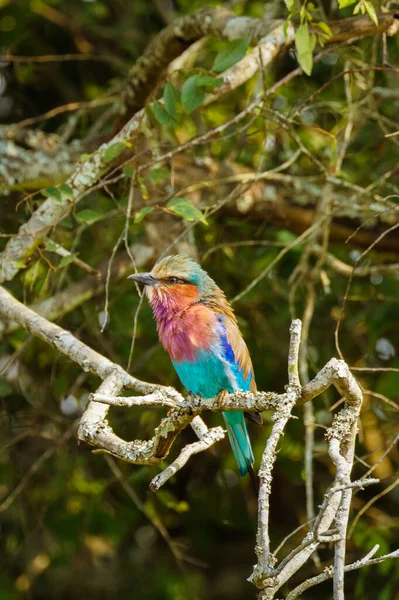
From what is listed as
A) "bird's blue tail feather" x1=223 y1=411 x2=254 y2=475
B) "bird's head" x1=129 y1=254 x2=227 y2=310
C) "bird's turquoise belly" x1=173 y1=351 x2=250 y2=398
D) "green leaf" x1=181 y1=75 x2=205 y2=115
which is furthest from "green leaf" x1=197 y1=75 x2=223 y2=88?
"bird's blue tail feather" x1=223 y1=411 x2=254 y2=475

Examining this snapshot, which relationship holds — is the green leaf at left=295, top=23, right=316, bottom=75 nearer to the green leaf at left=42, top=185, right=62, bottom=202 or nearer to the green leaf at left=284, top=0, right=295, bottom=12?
the green leaf at left=284, top=0, right=295, bottom=12

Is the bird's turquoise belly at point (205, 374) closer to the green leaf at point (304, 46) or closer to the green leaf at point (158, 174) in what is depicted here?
the green leaf at point (158, 174)

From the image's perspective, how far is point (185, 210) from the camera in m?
3.59

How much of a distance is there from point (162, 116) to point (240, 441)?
1.58 meters

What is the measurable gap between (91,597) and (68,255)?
4.03 meters

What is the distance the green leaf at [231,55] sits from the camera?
3.68 m

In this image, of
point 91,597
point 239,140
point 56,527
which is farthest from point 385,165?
point 91,597

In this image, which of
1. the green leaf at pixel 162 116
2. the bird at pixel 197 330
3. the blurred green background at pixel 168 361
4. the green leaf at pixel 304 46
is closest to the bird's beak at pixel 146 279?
the bird at pixel 197 330

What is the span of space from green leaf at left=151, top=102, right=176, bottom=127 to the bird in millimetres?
652

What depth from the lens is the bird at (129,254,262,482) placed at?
151 inches

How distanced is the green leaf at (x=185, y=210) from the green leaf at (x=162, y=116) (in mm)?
356

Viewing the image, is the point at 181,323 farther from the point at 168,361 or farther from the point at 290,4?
the point at 168,361

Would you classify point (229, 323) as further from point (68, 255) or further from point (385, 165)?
point (385, 165)

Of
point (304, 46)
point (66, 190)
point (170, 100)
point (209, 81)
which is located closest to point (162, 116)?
point (170, 100)
